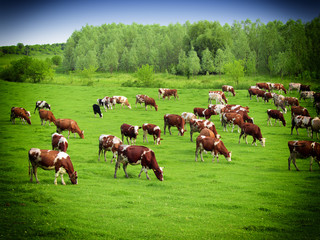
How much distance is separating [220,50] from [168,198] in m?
84.0

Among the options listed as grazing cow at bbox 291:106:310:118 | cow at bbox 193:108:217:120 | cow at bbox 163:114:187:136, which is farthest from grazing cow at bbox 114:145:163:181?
grazing cow at bbox 291:106:310:118

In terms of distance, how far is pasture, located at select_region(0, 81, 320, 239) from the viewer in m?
10.6

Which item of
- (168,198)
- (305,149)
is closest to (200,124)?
(305,149)

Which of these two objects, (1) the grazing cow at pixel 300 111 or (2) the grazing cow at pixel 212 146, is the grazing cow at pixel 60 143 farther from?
(1) the grazing cow at pixel 300 111

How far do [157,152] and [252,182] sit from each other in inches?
317

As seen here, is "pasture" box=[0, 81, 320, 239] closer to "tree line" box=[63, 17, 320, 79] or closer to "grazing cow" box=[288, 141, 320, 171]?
"grazing cow" box=[288, 141, 320, 171]

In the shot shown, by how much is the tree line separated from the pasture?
162ft

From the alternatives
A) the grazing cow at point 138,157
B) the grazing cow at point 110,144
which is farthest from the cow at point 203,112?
the grazing cow at point 138,157

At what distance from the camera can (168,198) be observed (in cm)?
1353

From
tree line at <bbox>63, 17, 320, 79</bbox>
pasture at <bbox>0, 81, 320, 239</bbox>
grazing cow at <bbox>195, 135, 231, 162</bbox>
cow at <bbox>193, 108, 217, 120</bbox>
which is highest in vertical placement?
tree line at <bbox>63, 17, 320, 79</bbox>

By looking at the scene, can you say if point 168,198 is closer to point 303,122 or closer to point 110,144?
point 110,144

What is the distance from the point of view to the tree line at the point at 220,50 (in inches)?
3164

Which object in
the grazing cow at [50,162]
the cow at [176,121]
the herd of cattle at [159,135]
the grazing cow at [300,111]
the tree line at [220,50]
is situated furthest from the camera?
the tree line at [220,50]

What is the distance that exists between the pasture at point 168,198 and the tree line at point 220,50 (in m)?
49.5
